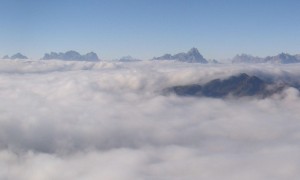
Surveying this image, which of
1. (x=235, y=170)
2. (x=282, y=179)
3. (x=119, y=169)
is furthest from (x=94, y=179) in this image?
(x=282, y=179)

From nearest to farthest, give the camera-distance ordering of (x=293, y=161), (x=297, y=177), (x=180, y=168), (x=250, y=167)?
(x=297, y=177)
(x=293, y=161)
(x=250, y=167)
(x=180, y=168)

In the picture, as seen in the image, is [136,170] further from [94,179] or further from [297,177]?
[297,177]

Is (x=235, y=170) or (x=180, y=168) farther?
(x=180, y=168)

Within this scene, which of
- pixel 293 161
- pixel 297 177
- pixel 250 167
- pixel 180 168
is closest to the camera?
pixel 297 177

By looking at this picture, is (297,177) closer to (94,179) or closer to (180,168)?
(180,168)

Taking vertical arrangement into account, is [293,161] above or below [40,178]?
above

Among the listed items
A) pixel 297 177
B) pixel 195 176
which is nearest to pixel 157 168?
pixel 195 176

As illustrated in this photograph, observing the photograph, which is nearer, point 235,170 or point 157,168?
point 235,170

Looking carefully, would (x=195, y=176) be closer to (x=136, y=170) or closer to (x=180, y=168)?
(x=180, y=168)
